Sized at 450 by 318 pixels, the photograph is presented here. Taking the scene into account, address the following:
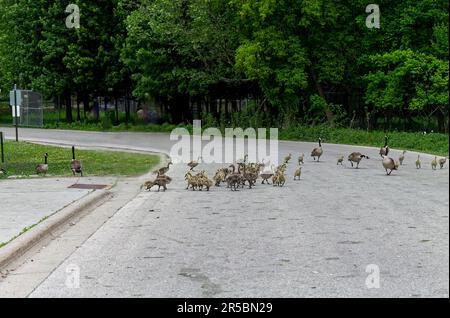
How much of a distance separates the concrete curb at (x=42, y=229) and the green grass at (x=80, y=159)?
224 inches

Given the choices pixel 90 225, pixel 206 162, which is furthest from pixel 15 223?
pixel 206 162

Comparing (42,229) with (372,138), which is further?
(372,138)

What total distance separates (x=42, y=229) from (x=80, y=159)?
14620 mm

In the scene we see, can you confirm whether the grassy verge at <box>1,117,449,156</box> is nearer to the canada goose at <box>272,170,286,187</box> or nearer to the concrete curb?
the canada goose at <box>272,170,286,187</box>

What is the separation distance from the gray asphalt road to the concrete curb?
27.9 inches

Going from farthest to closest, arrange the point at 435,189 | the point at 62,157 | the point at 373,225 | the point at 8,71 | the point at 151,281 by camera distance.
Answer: the point at 8,71 → the point at 62,157 → the point at 435,189 → the point at 373,225 → the point at 151,281

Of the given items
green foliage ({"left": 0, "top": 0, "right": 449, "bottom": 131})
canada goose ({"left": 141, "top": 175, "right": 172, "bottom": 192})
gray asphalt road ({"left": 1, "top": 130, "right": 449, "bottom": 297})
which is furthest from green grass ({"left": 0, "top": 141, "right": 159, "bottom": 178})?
green foliage ({"left": 0, "top": 0, "right": 449, "bottom": 131})

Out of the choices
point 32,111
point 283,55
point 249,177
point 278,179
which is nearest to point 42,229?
point 249,177

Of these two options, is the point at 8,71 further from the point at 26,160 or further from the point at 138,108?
the point at 26,160

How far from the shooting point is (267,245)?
971cm

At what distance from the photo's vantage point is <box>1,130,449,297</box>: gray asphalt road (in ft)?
24.7

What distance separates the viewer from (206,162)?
2414cm

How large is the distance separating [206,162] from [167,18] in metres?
20.1

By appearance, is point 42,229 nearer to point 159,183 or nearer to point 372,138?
point 159,183
